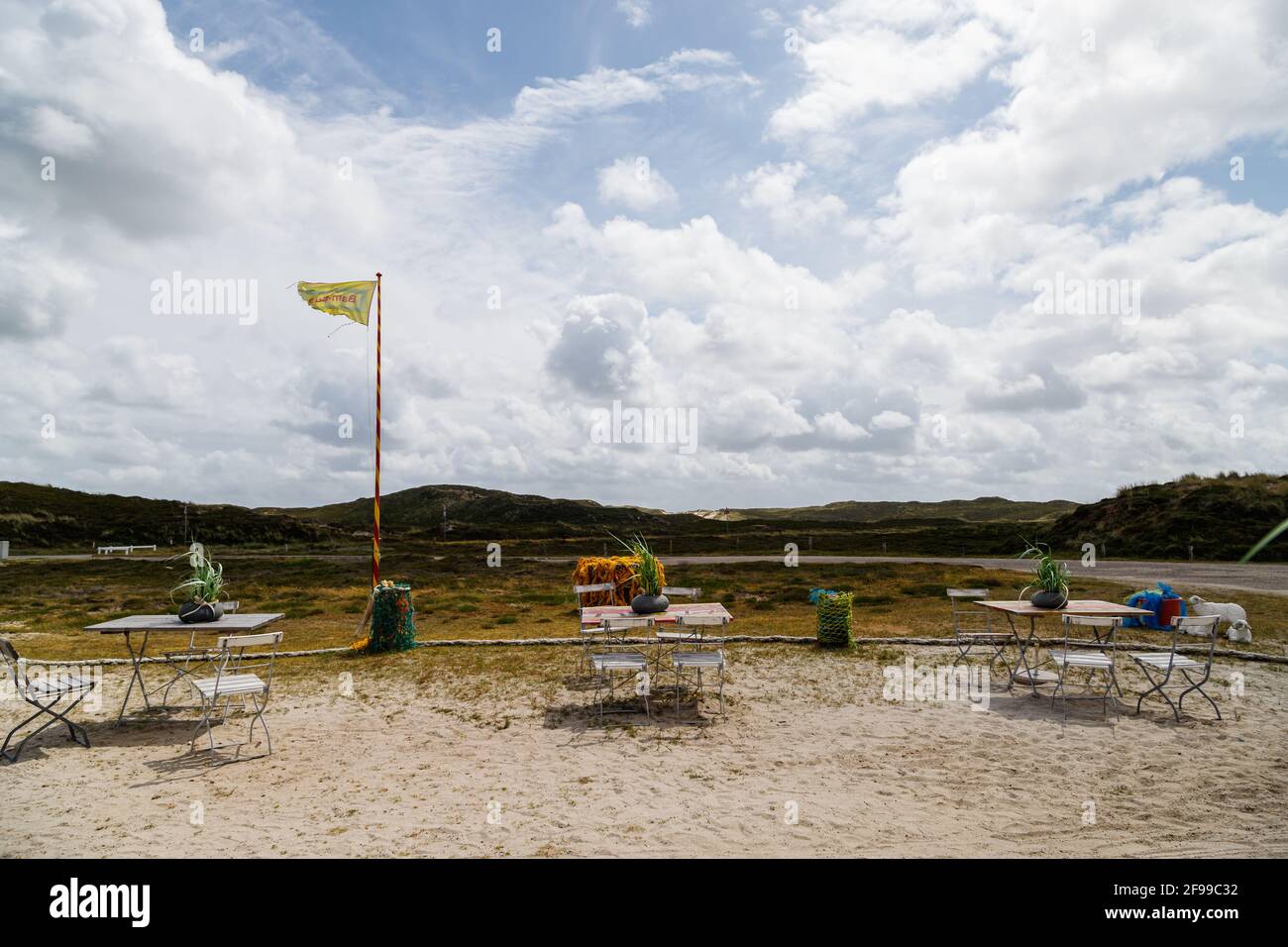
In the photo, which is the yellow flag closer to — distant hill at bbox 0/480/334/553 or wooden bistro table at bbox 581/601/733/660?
wooden bistro table at bbox 581/601/733/660

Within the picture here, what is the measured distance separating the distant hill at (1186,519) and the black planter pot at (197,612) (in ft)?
123

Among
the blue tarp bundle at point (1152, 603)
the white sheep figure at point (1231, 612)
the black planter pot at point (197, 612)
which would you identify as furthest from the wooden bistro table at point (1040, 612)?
the black planter pot at point (197, 612)

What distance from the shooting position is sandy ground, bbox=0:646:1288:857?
4531 millimetres

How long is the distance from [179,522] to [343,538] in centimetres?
1453

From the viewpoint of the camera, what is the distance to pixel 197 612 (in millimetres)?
7684

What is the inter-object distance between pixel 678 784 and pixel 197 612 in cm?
528

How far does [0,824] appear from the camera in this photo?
4883mm

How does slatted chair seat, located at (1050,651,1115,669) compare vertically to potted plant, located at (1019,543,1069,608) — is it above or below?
below

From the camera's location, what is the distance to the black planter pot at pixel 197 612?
25.0 feet

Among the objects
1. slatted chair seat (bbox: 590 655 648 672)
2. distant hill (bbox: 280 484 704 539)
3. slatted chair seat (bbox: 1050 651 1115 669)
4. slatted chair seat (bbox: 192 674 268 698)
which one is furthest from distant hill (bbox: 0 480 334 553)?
slatted chair seat (bbox: 1050 651 1115 669)

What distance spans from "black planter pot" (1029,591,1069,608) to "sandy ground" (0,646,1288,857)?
106cm

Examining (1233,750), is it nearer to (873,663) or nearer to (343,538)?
(873,663)
